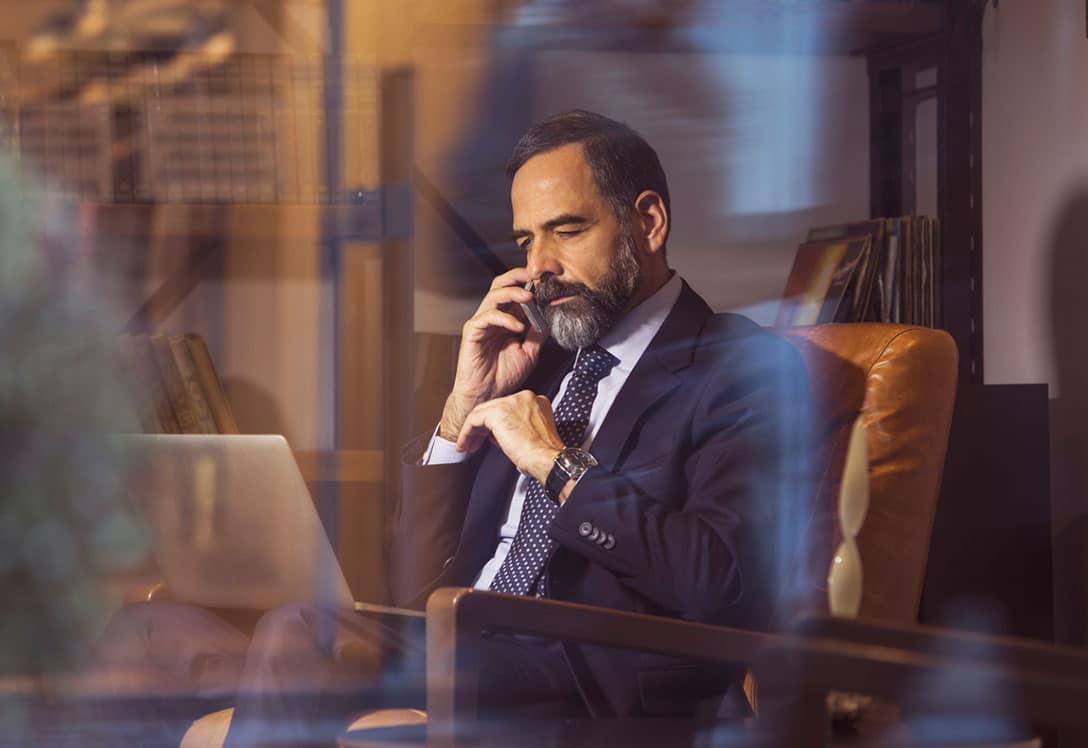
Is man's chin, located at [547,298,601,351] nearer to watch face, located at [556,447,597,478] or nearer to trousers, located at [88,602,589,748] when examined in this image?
watch face, located at [556,447,597,478]

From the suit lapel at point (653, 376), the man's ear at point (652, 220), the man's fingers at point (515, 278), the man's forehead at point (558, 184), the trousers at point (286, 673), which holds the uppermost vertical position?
the man's forehead at point (558, 184)

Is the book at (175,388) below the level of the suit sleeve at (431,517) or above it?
above

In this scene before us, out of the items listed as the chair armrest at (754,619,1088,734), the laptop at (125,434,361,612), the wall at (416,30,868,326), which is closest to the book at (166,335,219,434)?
the laptop at (125,434,361,612)

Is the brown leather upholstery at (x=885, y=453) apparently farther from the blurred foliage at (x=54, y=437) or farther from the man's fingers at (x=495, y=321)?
the blurred foliage at (x=54, y=437)

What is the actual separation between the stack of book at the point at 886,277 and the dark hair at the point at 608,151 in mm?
467

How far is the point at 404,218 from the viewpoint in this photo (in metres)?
1.92

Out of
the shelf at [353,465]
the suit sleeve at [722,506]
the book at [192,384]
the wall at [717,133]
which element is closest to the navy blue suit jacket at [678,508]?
the suit sleeve at [722,506]

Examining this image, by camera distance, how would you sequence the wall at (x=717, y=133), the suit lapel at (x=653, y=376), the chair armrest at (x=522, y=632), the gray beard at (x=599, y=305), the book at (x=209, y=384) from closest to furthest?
the chair armrest at (x=522, y=632) → the suit lapel at (x=653, y=376) → the gray beard at (x=599, y=305) → the book at (x=209, y=384) → the wall at (x=717, y=133)

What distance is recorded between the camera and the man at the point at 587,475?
1239 mm

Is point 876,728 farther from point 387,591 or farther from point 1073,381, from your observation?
point 387,591

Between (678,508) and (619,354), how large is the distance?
242 mm

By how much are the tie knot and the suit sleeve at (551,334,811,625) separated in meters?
0.16

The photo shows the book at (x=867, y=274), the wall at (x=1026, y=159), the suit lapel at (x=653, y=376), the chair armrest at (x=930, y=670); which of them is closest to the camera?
the chair armrest at (x=930, y=670)

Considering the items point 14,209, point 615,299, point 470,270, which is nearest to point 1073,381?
point 615,299
